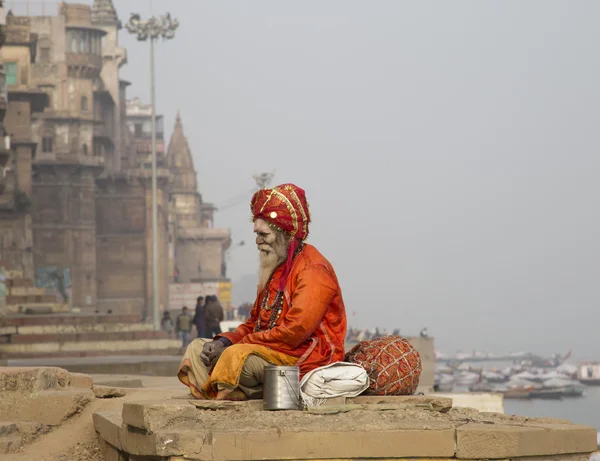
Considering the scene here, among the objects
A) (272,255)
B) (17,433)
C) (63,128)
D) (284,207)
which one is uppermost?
(63,128)

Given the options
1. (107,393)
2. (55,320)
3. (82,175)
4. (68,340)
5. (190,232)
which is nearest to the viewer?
(107,393)

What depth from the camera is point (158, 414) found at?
625cm

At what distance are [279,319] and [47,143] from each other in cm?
6759

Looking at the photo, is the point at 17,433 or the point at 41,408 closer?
the point at 17,433

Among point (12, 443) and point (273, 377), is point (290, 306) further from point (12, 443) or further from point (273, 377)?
point (12, 443)

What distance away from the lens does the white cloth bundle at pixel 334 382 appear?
6.64 metres

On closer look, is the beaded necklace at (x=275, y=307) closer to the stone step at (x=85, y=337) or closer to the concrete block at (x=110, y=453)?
the concrete block at (x=110, y=453)

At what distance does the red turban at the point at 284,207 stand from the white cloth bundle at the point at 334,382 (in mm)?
821

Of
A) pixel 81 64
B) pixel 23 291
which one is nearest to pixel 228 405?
pixel 23 291

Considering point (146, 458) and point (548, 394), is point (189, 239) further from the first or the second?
point (146, 458)

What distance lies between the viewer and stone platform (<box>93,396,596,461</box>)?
5.93 meters

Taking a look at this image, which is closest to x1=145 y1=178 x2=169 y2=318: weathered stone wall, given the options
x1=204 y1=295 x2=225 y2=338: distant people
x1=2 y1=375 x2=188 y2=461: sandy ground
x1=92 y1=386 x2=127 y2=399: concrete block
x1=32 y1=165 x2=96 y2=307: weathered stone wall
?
x1=32 y1=165 x2=96 y2=307: weathered stone wall

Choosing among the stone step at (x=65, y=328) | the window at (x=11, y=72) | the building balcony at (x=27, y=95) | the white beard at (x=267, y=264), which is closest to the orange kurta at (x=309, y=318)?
the white beard at (x=267, y=264)

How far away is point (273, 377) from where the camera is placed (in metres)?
6.40
